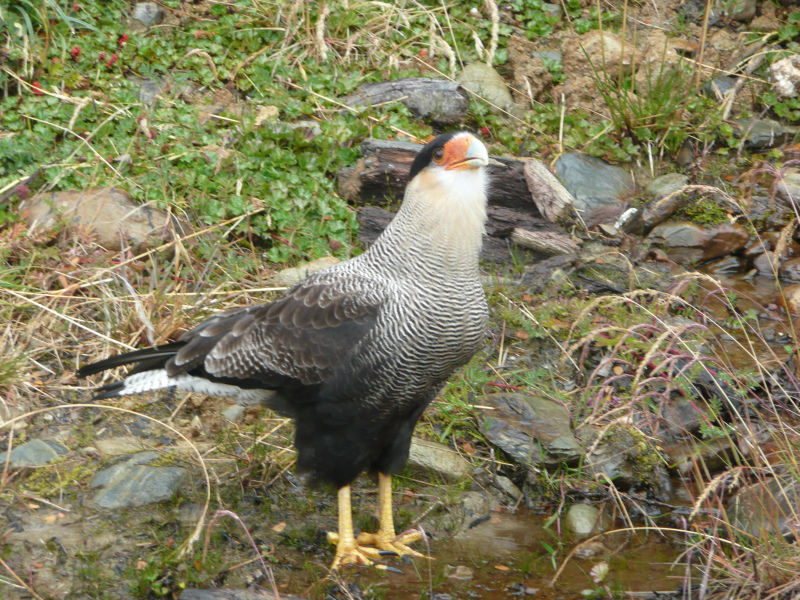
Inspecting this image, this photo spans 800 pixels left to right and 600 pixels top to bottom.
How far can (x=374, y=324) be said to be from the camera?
3418mm

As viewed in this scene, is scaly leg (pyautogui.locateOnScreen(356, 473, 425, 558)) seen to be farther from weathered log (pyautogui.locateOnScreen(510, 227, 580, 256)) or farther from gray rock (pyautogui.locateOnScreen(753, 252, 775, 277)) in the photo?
gray rock (pyautogui.locateOnScreen(753, 252, 775, 277))

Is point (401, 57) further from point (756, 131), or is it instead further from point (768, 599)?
point (768, 599)

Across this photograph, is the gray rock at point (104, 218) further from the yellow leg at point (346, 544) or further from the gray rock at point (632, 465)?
the gray rock at point (632, 465)

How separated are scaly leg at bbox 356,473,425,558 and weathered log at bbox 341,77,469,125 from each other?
3392 millimetres

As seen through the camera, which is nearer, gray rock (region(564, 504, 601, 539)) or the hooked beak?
the hooked beak

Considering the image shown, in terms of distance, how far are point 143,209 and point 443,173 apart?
104 inches

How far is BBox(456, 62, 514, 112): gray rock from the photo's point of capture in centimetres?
666

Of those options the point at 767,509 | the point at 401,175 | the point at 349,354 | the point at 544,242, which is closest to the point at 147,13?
the point at 401,175

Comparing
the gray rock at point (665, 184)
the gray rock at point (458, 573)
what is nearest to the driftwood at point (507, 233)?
the gray rock at point (665, 184)

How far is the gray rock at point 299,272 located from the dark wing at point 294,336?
47.4 inches

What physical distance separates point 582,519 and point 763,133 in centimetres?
423

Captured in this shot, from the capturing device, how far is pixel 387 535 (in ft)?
12.6

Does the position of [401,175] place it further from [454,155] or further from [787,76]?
[787,76]

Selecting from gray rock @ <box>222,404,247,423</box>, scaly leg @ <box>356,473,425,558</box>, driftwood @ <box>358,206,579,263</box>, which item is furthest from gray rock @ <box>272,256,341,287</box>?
scaly leg @ <box>356,473,425,558</box>
